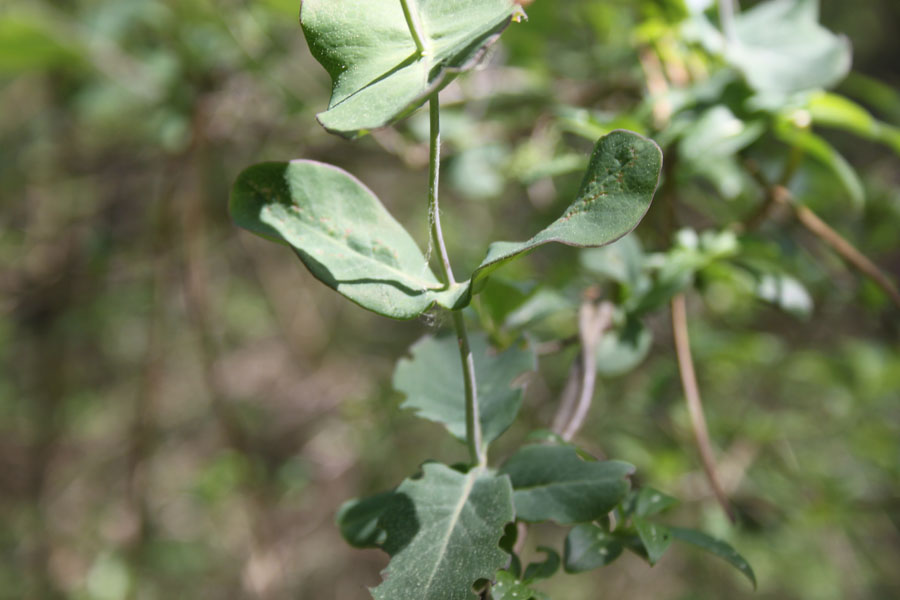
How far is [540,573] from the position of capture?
15.0 inches

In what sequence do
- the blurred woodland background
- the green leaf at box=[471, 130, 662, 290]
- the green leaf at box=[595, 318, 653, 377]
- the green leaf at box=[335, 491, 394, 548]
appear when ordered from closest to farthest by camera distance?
the green leaf at box=[471, 130, 662, 290], the green leaf at box=[335, 491, 394, 548], the green leaf at box=[595, 318, 653, 377], the blurred woodland background

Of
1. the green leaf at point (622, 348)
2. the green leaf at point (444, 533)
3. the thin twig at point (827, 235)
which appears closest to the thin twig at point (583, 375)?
the green leaf at point (622, 348)

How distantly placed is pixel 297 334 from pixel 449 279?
1.60 m

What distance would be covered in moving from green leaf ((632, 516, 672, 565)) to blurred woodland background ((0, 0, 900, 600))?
0.18m

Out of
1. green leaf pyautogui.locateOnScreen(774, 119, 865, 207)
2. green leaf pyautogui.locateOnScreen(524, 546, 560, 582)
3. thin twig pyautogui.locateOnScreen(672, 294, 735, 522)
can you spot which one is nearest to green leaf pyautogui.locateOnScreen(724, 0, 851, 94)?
green leaf pyautogui.locateOnScreen(774, 119, 865, 207)

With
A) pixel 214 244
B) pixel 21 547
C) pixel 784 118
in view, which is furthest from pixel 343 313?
pixel 784 118

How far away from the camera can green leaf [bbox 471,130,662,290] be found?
30cm

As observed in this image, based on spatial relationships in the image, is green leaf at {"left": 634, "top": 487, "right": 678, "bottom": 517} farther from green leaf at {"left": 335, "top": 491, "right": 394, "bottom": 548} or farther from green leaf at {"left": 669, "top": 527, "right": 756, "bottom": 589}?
green leaf at {"left": 335, "top": 491, "right": 394, "bottom": 548}

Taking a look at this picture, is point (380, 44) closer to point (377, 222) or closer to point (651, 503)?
point (377, 222)

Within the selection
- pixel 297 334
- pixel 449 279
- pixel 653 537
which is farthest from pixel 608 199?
pixel 297 334

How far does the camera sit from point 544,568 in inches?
15.2

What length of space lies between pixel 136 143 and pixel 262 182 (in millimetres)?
1320

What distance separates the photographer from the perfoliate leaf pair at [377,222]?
310mm

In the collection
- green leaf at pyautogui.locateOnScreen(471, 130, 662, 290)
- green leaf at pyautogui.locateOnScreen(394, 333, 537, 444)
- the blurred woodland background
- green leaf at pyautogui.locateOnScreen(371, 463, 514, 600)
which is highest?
green leaf at pyautogui.locateOnScreen(471, 130, 662, 290)
